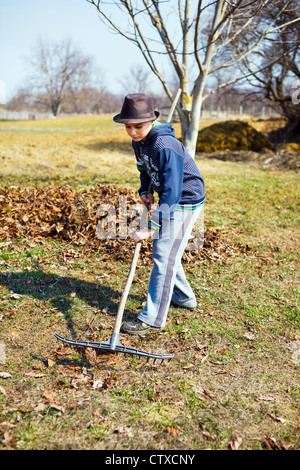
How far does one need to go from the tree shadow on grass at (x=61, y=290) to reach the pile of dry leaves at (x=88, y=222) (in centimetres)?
97

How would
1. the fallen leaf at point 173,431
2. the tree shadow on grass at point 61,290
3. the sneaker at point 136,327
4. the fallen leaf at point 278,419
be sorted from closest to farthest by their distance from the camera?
the fallen leaf at point 173,431 < the fallen leaf at point 278,419 < the sneaker at point 136,327 < the tree shadow on grass at point 61,290

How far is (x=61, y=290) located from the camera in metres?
4.74

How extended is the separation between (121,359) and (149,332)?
0.55 metres

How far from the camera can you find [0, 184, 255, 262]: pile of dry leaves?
19.5ft

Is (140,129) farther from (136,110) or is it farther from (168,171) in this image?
(168,171)

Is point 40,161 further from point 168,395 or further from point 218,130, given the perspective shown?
point 168,395

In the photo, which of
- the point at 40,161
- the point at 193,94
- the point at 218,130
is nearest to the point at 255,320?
the point at 193,94

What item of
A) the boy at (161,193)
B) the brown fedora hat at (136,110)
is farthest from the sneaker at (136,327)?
the brown fedora hat at (136,110)

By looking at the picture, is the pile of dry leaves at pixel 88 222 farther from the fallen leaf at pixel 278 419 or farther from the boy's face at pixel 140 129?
the fallen leaf at pixel 278 419

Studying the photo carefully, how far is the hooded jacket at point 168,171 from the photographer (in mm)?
3363

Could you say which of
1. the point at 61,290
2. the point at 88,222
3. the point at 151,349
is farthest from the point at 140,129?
the point at 88,222

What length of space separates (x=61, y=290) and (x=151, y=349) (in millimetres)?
1542

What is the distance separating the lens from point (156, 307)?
3.81 m

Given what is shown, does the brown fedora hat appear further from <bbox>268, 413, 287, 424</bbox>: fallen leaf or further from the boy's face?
<bbox>268, 413, 287, 424</bbox>: fallen leaf
